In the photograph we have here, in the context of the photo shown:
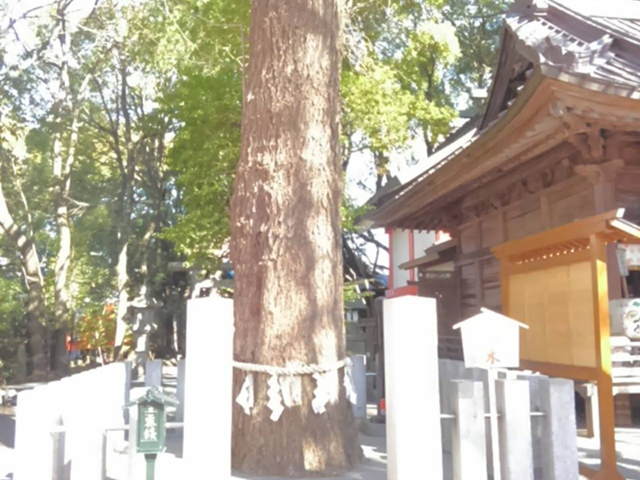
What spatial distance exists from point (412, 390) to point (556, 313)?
2516mm

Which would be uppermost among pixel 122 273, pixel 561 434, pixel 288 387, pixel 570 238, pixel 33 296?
pixel 122 273

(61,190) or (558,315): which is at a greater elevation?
(61,190)

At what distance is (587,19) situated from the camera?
8070 millimetres

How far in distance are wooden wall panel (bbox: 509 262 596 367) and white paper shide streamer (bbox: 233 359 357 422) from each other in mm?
1933

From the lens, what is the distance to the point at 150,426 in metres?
3.74

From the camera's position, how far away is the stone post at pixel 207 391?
3.86 m

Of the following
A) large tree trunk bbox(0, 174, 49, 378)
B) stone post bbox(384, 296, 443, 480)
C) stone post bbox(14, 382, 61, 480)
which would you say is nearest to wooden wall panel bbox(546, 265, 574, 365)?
stone post bbox(384, 296, 443, 480)

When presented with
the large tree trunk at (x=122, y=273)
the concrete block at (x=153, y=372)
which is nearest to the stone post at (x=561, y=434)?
the concrete block at (x=153, y=372)

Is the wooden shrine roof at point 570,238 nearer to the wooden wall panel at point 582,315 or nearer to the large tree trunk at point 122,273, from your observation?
the wooden wall panel at point 582,315

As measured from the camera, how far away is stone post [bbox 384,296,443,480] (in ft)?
12.3

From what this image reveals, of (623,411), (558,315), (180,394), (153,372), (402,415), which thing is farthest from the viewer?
(623,411)

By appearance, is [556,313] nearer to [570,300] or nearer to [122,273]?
[570,300]

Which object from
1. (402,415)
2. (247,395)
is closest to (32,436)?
(247,395)

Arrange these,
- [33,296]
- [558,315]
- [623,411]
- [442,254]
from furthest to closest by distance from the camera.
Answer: [33,296] < [442,254] < [623,411] < [558,315]
